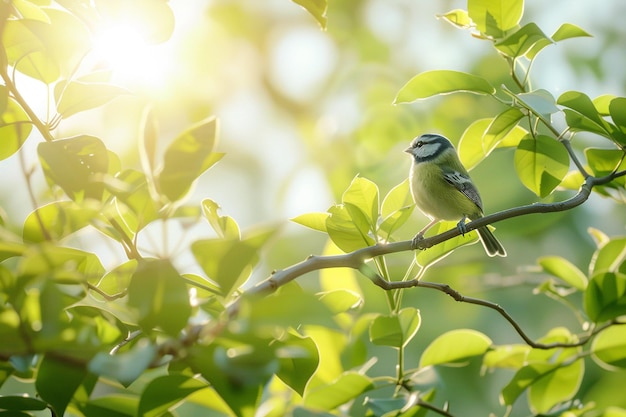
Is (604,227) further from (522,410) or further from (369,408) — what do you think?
(369,408)

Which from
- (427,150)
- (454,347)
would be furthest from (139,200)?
(427,150)

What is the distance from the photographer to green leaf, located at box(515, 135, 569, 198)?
4.17 ft

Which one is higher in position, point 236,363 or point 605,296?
point 236,363

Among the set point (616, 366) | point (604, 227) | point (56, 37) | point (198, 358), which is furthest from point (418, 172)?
point (604, 227)

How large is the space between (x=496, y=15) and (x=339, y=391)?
755mm

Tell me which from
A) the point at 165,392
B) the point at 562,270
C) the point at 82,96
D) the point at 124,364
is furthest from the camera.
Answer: the point at 562,270

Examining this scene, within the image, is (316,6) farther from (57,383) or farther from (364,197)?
(57,383)

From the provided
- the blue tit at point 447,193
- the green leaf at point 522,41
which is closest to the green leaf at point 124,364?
the green leaf at point 522,41

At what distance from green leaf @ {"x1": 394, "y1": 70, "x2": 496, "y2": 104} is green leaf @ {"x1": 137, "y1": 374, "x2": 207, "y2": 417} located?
2.09ft

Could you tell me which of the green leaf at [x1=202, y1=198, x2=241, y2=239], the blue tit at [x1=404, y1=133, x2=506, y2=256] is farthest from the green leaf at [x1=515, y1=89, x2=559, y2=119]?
the blue tit at [x1=404, y1=133, x2=506, y2=256]

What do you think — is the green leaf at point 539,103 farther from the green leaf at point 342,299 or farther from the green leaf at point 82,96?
the green leaf at point 82,96

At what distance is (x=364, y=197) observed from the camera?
111 cm

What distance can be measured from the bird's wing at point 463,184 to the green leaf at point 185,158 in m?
1.95

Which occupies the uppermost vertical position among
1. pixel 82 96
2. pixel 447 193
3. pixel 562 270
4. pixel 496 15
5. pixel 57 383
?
pixel 496 15
